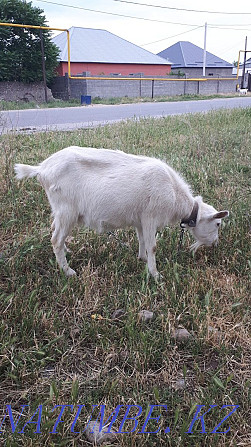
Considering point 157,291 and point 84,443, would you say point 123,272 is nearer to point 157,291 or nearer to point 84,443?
point 157,291

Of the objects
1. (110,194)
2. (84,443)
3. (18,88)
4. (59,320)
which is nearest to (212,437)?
(84,443)

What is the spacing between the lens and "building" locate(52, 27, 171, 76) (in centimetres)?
3299

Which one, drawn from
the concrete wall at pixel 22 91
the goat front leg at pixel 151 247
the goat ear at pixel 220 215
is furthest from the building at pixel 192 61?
the goat front leg at pixel 151 247

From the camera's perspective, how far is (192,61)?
1929 inches

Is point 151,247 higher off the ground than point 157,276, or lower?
higher

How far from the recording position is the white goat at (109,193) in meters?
3.13

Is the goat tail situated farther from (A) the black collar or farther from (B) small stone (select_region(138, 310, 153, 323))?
(B) small stone (select_region(138, 310, 153, 323))

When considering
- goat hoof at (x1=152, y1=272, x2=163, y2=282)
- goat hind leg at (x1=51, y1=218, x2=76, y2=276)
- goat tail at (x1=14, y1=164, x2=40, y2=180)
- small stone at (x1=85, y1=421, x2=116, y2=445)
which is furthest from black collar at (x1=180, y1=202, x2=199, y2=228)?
small stone at (x1=85, y1=421, x2=116, y2=445)

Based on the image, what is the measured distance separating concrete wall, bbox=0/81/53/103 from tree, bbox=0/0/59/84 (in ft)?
0.90

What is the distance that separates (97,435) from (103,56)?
36.4m

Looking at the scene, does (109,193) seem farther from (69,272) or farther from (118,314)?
(118,314)

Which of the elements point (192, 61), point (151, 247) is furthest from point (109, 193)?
point (192, 61)

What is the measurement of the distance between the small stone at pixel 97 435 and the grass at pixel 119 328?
0.03 metres

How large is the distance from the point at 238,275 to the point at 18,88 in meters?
20.6
